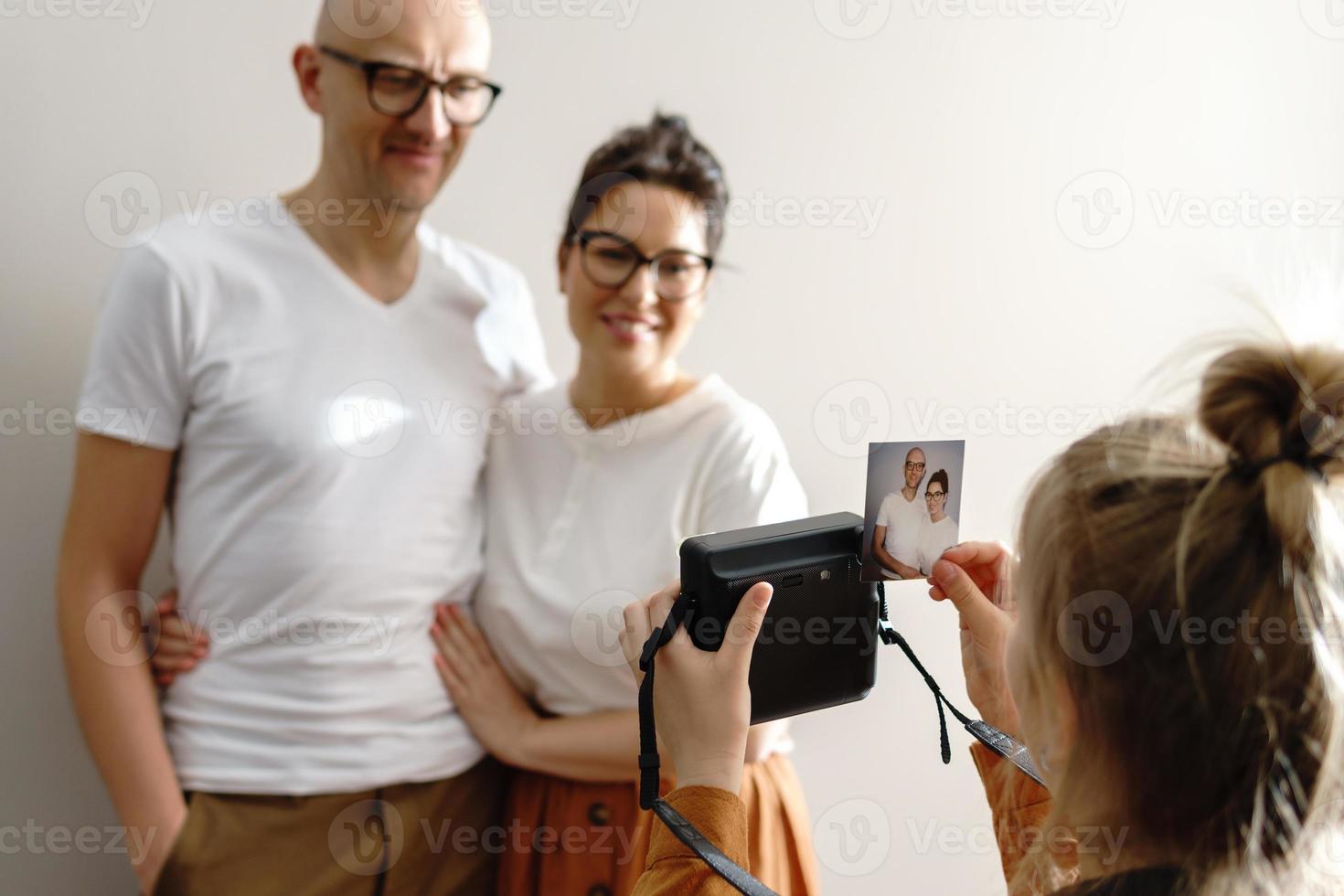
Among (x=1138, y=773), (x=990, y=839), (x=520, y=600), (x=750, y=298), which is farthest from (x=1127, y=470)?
(x=990, y=839)

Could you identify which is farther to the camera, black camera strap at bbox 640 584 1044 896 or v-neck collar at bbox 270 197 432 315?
v-neck collar at bbox 270 197 432 315

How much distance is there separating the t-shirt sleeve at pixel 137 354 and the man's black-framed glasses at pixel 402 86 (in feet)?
0.98

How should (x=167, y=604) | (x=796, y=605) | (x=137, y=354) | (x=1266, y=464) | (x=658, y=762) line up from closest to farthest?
(x=1266, y=464), (x=658, y=762), (x=796, y=605), (x=137, y=354), (x=167, y=604)

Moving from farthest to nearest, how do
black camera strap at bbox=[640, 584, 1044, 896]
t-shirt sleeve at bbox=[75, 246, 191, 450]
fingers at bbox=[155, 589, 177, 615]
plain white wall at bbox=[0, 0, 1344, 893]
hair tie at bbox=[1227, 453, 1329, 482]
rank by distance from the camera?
plain white wall at bbox=[0, 0, 1344, 893] → fingers at bbox=[155, 589, 177, 615] → t-shirt sleeve at bbox=[75, 246, 191, 450] → black camera strap at bbox=[640, 584, 1044, 896] → hair tie at bbox=[1227, 453, 1329, 482]

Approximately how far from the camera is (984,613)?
952mm

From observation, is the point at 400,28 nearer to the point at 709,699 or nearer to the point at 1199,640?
the point at 709,699

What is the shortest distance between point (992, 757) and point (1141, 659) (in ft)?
1.02

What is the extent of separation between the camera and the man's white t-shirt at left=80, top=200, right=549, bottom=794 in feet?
3.86

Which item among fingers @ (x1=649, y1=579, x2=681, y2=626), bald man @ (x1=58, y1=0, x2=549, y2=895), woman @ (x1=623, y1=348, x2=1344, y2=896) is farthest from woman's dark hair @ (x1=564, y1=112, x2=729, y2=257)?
woman @ (x1=623, y1=348, x2=1344, y2=896)

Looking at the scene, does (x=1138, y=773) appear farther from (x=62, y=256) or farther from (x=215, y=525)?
(x=62, y=256)

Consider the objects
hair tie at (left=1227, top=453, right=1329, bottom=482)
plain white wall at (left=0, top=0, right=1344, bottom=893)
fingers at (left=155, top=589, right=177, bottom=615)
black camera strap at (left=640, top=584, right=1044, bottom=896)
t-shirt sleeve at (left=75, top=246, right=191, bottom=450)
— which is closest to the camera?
hair tie at (left=1227, top=453, right=1329, bottom=482)

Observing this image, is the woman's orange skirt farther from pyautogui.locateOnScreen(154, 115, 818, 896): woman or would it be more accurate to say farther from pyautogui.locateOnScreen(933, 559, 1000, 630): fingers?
pyautogui.locateOnScreen(933, 559, 1000, 630): fingers

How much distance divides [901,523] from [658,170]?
0.60m

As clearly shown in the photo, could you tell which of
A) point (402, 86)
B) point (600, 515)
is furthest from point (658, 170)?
point (600, 515)
